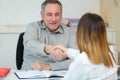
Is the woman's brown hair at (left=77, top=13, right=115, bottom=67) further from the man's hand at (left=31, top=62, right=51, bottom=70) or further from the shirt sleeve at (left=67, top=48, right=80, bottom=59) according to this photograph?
the man's hand at (left=31, top=62, right=51, bottom=70)

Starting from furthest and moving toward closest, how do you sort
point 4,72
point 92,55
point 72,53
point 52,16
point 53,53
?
point 52,16 → point 53,53 → point 4,72 → point 72,53 → point 92,55

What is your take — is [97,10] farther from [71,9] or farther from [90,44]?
[90,44]

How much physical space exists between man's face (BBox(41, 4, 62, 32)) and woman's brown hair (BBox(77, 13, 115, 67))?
924 millimetres

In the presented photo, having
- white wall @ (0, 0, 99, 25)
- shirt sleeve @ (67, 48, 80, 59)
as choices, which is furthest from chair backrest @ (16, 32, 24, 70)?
white wall @ (0, 0, 99, 25)

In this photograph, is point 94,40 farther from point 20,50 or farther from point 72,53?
point 20,50

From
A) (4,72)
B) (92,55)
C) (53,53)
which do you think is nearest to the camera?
(92,55)

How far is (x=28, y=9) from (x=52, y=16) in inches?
49.8

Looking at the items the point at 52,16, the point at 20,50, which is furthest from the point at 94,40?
the point at 20,50

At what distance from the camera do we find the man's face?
2.58 metres

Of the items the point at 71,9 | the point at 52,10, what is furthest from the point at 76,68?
the point at 71,9

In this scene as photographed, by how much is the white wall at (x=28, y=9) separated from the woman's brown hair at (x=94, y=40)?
2149mm

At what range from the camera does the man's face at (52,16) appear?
2.58m

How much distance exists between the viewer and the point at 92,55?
161 cm

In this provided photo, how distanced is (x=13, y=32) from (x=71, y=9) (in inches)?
36.2
